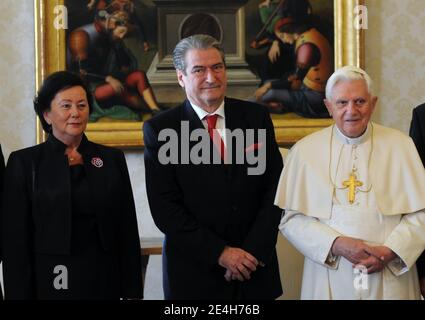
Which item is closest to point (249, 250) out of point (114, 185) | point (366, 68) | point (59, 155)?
point (114, 185)

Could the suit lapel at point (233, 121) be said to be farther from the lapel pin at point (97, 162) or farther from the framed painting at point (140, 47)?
the framed painting at point (140, 47)

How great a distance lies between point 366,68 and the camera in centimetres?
509

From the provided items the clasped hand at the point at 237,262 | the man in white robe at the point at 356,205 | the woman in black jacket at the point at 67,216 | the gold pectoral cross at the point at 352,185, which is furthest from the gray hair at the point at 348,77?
the woman in black jacket at the point at 67,216

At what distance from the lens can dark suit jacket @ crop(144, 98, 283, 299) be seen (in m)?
3.21

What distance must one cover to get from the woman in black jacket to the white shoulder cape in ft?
2.40

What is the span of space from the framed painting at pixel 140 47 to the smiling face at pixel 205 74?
64.8 inches

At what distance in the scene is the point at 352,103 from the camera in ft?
10.3

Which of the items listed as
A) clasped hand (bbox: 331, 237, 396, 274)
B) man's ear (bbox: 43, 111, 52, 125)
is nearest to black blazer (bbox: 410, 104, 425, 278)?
clasped hand (bbox: 331, 237, 396, 274)

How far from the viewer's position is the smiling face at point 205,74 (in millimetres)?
3264

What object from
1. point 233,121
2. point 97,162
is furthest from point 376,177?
point 97,162

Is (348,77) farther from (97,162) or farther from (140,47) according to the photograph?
(140,47)

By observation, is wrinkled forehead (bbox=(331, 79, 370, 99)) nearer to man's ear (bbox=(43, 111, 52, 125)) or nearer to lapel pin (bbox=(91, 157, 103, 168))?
lapel pin (bbox=(91, 157, 103, 168))

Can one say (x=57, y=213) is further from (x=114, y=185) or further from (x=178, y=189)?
(x=178, y=189)

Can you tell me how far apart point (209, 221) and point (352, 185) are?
0.64 m
